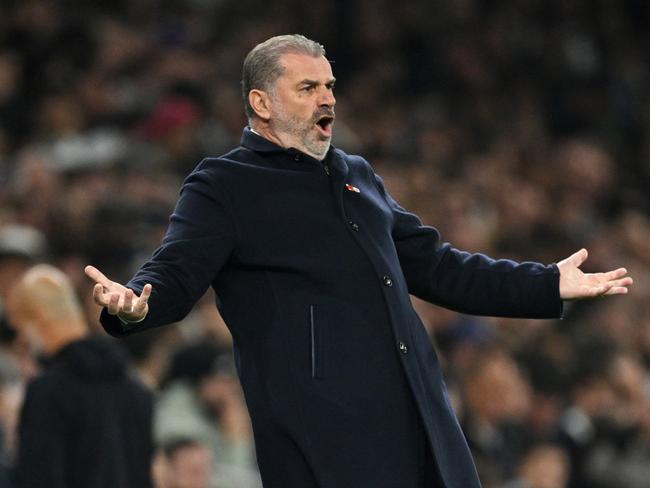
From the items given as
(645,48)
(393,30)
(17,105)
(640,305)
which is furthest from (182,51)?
(645,48)

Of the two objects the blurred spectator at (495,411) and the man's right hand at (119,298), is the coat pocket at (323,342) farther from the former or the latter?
the blurred spectator at (495,411)

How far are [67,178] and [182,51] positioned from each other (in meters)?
2.04

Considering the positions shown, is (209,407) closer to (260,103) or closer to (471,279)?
(471,279)

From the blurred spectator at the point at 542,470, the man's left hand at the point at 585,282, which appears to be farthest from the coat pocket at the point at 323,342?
the blurred spectator at the point at 542,470

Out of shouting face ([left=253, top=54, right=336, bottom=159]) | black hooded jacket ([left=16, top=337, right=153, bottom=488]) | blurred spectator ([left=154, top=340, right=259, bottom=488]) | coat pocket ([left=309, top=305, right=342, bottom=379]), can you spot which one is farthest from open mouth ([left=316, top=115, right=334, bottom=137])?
blurred spectator ([left=154, top=340, right=259, bottom=488])

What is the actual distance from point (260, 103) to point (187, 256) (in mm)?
511

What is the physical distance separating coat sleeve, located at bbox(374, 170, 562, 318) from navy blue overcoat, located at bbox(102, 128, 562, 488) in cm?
20

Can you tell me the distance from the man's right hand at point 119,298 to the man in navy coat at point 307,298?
71mm

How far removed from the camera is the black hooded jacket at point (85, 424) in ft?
16.4

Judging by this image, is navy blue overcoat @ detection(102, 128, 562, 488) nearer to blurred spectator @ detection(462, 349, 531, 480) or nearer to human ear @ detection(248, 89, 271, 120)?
human ear @ detection(248, 89, 271, 120)

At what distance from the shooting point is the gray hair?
417cm

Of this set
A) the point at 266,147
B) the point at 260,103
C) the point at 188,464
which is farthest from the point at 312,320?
the point at 188,464

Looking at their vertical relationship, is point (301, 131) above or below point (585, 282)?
above

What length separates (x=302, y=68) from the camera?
4.15 meters
